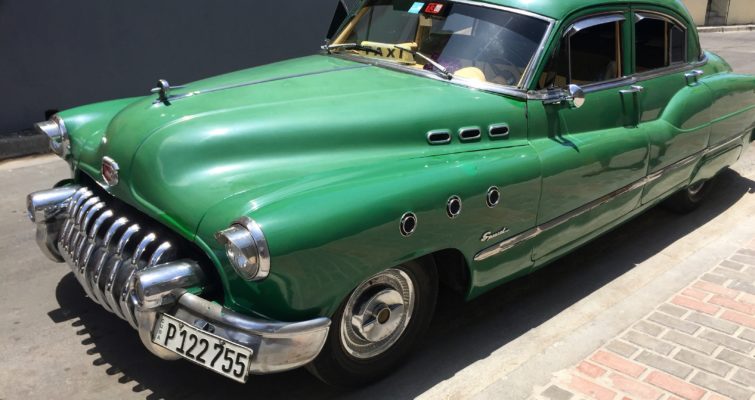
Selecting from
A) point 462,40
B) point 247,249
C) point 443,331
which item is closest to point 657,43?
point 462,40

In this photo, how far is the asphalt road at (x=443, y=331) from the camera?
291 cm

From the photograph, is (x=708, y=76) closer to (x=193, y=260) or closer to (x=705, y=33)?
(x=193, y=260)

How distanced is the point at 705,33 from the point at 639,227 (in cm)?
1679

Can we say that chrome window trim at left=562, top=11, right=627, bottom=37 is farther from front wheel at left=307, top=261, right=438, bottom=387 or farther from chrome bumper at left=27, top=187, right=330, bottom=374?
chrome bumper at left=27, top=187, right=330, bottom=374

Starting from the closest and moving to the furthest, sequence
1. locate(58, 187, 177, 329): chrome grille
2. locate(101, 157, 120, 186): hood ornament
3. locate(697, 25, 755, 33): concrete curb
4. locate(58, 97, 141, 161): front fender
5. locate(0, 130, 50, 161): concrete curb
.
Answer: locate(58, 187, 177, 329): chrome grille
locate(101, 157, 120, 186): hood ornament
locate(58, 97, 141, 161): front fender
locate(0, 130, 50, 161): concrete curb
locate(697, 25, 755, 33): concrete curb

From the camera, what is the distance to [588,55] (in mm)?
3744

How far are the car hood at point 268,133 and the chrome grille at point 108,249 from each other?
13cm

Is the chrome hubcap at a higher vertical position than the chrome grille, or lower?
lower

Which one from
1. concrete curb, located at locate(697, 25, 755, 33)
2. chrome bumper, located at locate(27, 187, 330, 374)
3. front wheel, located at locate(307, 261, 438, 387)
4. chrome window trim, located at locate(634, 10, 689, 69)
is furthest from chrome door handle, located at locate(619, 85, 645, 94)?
concrete curb, located at locate(697, 25, 755, 33)

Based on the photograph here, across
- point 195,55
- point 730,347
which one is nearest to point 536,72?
point 730,347

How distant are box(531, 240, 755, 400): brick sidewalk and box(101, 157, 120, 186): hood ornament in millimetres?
2067

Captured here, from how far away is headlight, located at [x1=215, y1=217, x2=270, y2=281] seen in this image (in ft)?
7.33

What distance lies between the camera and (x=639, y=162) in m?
3.80

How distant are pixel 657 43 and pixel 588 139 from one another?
3.98 ft
